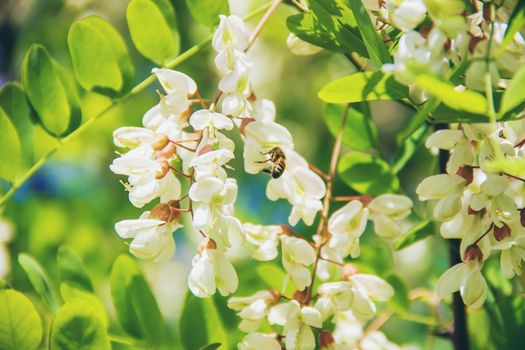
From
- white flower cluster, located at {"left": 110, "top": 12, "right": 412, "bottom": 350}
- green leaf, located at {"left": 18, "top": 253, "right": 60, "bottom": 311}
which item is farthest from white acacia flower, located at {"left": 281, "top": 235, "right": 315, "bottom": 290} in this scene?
green leaf, located at {"left": 18, "top": 253, "right": 60, "bottom": 311}

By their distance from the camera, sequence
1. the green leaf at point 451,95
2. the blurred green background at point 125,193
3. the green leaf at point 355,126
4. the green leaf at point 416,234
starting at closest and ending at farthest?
the green leaf at point 451,95 → the green leaf at point 416,234 → the green leaf at point 355,126 → the blurred green background at point 125,193

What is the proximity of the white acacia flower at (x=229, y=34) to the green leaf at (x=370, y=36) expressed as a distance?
8 cm

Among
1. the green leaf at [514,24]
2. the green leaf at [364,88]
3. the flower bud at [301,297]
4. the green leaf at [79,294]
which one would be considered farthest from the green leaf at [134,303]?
the green leaf at [514,24]

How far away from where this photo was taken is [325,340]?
564mm

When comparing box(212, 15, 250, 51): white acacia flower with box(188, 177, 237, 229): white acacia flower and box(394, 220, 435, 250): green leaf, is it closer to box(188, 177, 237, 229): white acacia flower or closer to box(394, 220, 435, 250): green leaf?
box(188, 177, 237, 229): white acacia flower

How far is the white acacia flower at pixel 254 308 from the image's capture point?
545 millimetres

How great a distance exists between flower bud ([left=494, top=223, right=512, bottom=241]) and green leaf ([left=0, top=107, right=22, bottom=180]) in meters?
0.40

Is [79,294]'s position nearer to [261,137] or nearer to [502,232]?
[261,137]

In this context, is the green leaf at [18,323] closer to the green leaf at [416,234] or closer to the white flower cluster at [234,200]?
the white flower cluster at [234,200]

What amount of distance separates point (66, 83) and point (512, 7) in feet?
1.29

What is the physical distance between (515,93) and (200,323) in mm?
324

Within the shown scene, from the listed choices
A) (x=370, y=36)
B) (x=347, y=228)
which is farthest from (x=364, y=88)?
(x=347, y=228)

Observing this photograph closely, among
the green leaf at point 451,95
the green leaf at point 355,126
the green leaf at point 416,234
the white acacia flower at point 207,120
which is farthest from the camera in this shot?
the green leaf at point 355,126

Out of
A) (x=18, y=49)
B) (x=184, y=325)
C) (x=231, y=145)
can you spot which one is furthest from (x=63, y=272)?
(x=18, y=49)
